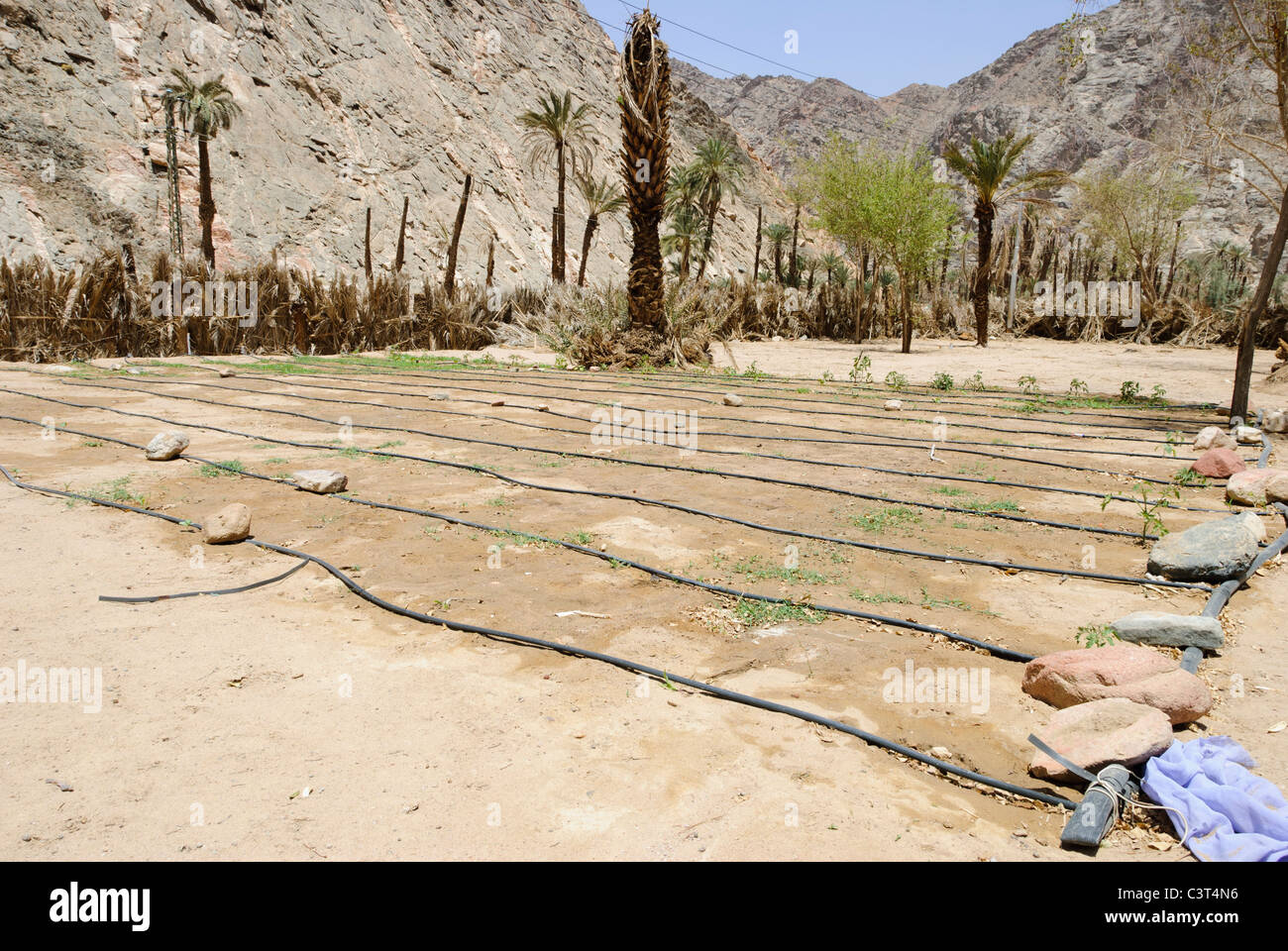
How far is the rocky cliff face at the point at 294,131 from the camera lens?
23.6 meters

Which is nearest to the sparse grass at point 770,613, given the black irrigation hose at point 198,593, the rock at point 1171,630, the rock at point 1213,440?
A: the rock at point 1171,630

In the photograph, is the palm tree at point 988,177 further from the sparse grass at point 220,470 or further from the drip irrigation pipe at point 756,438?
the sparse grass at point 220,470

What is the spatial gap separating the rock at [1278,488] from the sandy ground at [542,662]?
18.9 inches

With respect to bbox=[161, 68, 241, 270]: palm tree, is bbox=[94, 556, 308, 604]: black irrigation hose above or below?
below

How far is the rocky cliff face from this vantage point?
2362cm

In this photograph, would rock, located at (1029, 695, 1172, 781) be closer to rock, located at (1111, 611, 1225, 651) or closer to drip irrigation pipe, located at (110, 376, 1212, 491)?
rock, located at (1111, 611, 1225, 651)

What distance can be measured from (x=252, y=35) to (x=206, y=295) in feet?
67.9

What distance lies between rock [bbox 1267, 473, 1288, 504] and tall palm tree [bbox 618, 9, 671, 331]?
9959 millimetres

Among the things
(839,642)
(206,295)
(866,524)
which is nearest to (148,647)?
(839,642)

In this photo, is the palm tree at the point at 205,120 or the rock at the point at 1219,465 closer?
the rock at the point at 1219,465

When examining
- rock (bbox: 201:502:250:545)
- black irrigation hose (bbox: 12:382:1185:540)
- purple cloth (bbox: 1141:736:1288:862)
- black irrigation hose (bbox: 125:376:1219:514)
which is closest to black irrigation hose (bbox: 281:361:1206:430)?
black irrigation hose (bbox: 125:376:1219:514)

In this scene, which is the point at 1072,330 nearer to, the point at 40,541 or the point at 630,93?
the point at 630,93
